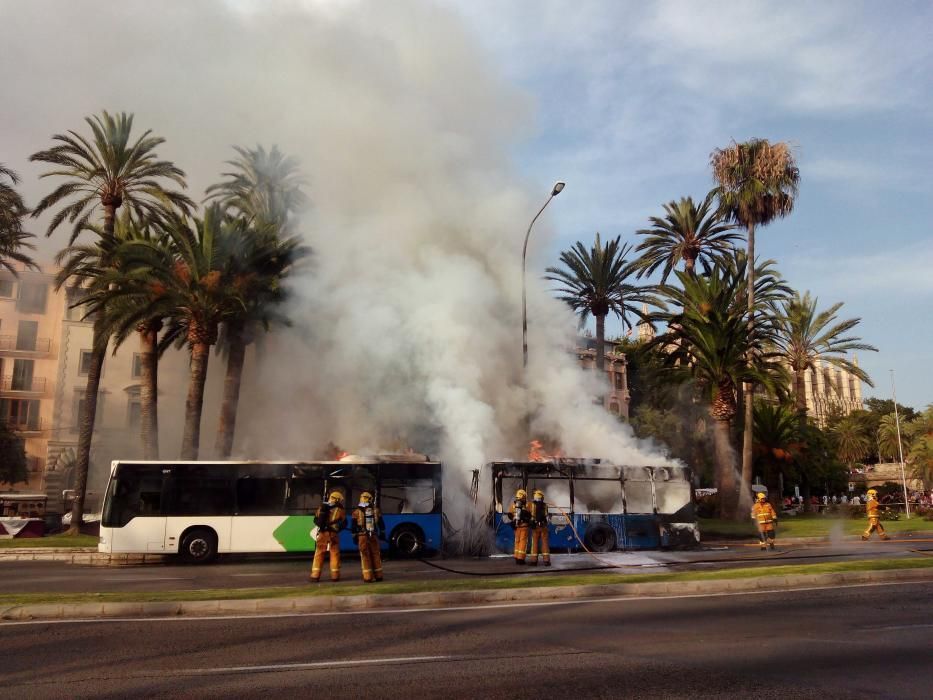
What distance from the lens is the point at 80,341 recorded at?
49.7 metres

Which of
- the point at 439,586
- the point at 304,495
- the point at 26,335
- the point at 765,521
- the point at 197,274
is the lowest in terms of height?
the point at 439,586

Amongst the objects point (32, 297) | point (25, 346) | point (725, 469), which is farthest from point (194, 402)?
point (32, 297)

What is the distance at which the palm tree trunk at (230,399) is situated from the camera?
2867 cm

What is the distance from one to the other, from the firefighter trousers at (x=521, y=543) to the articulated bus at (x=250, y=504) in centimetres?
350

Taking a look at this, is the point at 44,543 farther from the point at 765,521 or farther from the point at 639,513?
the point at 765,521

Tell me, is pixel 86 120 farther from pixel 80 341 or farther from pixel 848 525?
pixel 848 525

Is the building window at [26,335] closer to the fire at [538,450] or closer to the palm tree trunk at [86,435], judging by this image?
the palm tree trunk at [86,435]

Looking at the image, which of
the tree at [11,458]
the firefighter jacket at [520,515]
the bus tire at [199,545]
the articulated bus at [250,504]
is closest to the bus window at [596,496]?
the firefighter jacket at [520,515]

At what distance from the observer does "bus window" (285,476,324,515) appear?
17828 millimetres

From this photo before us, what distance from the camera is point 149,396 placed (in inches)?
1135

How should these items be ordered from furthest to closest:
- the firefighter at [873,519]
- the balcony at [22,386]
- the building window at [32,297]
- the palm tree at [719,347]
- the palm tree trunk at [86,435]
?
the building window at [32,297] < the balcony at [22,386] < the palm tree at [719,347] < the palm tree trunk at [86,435] < the firefighter at [873,519]

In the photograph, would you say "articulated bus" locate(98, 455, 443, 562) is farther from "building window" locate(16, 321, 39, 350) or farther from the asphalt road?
"building window" locate(16, 321, 39, 350)

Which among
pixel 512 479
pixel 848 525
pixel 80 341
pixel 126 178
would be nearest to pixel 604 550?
pixel 512 479

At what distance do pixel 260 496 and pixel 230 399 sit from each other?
12.1m
